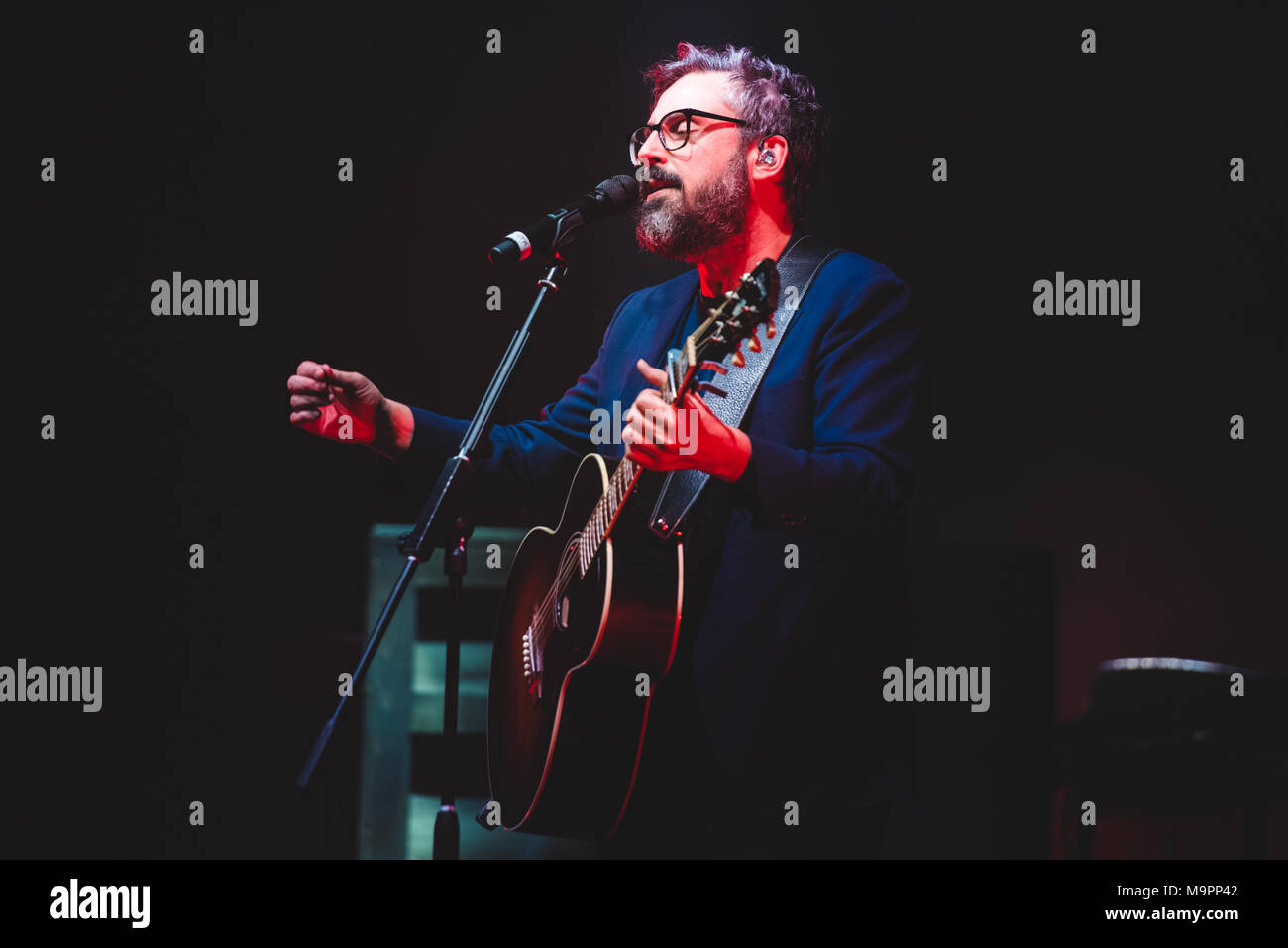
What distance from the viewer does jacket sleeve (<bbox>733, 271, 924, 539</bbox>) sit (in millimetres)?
1882

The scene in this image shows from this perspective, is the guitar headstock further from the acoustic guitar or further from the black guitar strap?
the black guitar strap

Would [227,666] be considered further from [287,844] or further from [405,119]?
[405,119]

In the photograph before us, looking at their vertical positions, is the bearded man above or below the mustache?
below

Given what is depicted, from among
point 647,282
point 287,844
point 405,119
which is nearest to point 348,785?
point 287,844

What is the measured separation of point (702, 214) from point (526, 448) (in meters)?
0.61

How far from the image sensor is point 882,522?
2018 mm

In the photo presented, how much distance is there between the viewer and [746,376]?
83.7 inches

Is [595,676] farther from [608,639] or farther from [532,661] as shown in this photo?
[532,661]

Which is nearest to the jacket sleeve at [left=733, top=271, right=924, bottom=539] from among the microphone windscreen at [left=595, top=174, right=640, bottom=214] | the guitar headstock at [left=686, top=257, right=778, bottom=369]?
the guitar headstock at [left=686, top=257, right=778, bottom=369]

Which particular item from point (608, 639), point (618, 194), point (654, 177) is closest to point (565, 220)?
point (618, 194)

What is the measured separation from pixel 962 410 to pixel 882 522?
2175mm

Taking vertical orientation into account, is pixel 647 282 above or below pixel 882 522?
above

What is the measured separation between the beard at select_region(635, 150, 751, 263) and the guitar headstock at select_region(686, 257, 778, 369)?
427mm

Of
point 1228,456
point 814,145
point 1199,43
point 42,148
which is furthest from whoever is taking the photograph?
point 1228,456
